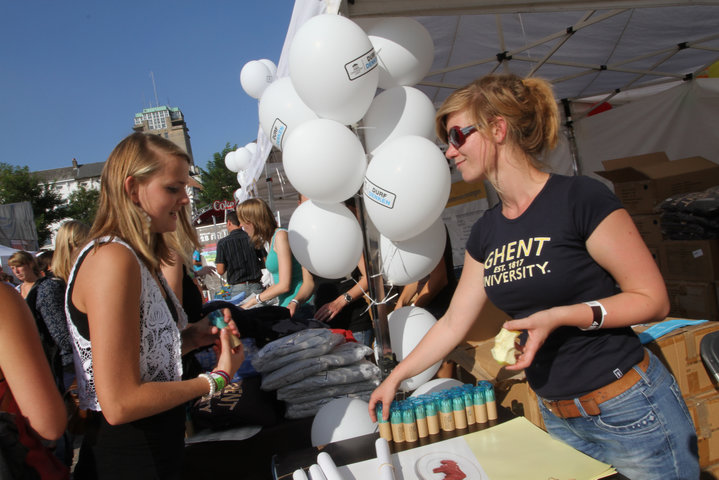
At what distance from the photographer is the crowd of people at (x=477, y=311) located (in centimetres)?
105

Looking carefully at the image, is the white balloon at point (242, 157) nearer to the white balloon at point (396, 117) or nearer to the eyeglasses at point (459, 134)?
the white balloon at point (396, 117)

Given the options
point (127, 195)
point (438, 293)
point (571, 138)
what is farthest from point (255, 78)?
point (571, 138)

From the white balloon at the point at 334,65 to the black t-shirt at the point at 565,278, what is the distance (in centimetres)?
110

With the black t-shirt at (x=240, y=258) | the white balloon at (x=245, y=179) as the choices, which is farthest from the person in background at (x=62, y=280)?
the white balloon at (x=245, y=179)

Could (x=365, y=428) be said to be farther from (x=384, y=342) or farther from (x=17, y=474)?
(x=17, y=474)

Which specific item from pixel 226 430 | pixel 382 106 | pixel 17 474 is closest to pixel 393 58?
pixel 382 106

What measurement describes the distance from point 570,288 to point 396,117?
53.8 inches

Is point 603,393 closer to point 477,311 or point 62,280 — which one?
point 477,311

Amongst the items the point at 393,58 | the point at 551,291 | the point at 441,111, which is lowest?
the point at 551,291

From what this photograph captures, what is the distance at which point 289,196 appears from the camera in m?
9.66

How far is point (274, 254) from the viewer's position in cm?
317

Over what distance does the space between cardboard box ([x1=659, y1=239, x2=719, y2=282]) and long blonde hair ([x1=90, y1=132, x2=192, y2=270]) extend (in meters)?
4.55

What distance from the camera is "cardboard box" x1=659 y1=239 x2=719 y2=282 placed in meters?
3.82

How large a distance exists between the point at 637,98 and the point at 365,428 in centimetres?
794
